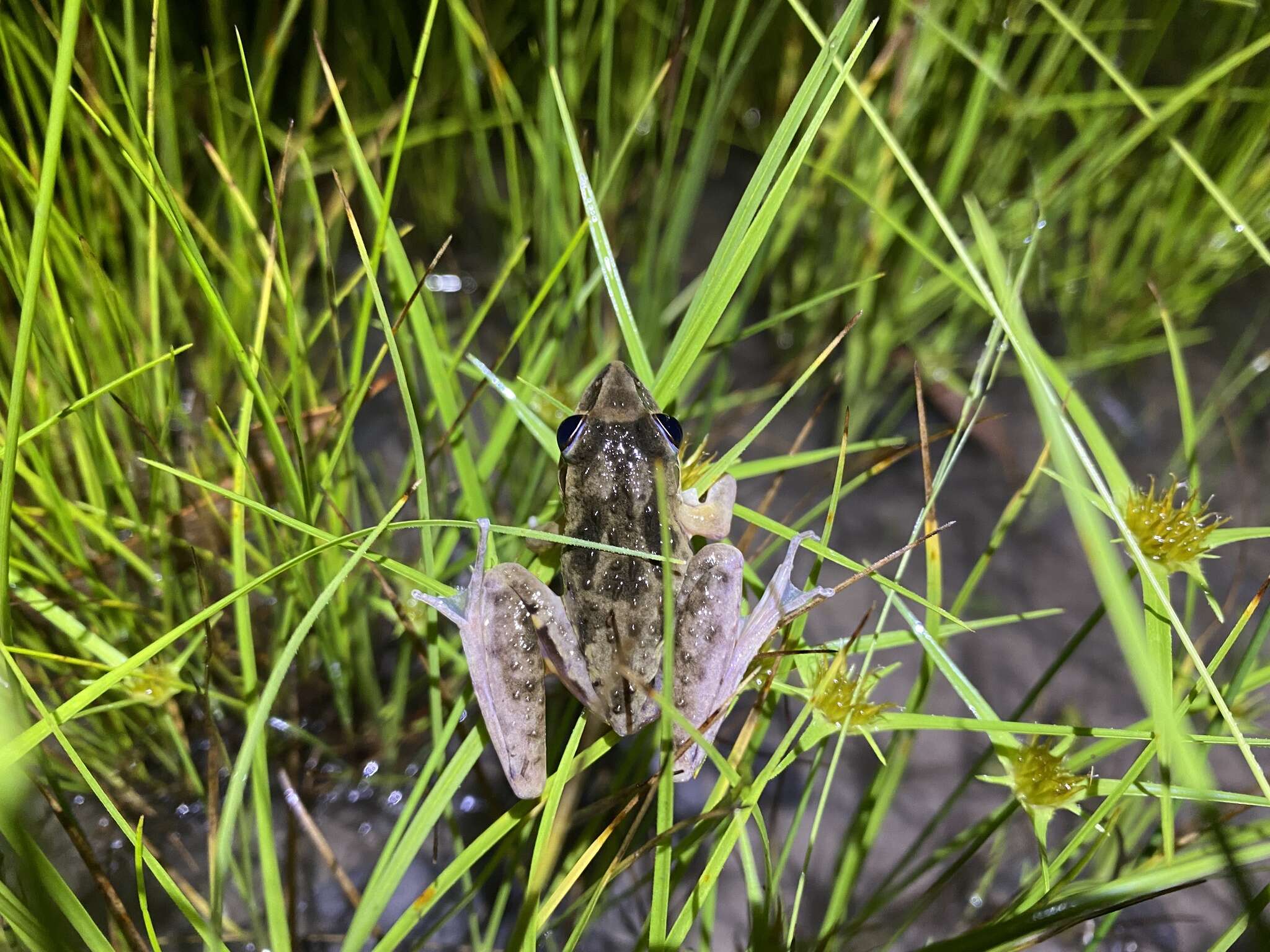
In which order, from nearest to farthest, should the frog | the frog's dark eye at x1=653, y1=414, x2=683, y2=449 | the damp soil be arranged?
the frog, the frog's dark eye at x1=653, y1=414, x2=683, y2=449, the damp soil

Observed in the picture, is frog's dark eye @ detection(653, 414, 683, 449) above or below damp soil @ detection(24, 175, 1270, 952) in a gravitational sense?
above

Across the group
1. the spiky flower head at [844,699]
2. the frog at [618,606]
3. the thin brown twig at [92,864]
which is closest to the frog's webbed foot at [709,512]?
the frog at [618,606]

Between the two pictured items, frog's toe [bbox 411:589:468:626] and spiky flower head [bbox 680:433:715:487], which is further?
spiky flower head [bbox 680:433:715:487]

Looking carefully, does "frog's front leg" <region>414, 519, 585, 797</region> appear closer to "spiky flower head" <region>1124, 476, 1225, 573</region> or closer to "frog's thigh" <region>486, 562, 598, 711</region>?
"frog's thigh" <region>486, 562, 598, 711</region>

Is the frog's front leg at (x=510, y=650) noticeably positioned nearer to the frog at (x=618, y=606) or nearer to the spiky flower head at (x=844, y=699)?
the frog at (x=618, y=606)

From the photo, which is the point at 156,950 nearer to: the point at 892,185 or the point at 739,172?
the point at 892,185

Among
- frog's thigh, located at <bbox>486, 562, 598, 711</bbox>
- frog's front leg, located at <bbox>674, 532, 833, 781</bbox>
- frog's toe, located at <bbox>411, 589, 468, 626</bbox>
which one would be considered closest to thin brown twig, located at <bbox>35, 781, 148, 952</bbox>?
frog's toe, located at <bbox>411, 589, 468, 626</bbox>

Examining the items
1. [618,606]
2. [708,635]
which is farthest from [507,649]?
[708,635]

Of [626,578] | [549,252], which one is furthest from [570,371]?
[626,578]
